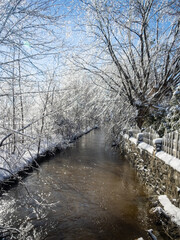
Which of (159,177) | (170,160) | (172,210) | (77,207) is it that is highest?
(170,160)

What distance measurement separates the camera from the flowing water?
Result: 4.33 meters

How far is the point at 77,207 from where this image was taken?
5.49 metres

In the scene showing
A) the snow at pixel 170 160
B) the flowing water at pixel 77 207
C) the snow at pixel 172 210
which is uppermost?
the snow at pixel 170 160

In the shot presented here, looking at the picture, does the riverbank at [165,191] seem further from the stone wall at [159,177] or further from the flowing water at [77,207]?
the flowing water at [77,207]

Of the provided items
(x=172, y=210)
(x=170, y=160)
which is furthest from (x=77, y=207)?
(x=170, y=160)

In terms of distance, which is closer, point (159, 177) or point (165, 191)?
point (165, 191)

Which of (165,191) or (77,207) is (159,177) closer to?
(165,191)

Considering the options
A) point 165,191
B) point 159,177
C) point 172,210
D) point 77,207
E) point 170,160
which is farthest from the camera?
point 159,177

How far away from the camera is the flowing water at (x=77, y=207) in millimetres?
4328

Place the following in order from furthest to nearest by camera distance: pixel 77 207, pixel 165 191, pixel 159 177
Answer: pixel 159 177 < pixel 77 207 < pixel 165 191

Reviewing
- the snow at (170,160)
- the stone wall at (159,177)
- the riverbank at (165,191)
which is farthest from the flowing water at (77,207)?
the snow at (170,160)

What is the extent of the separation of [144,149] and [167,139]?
2.36 meters

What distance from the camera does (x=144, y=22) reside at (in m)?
8.34

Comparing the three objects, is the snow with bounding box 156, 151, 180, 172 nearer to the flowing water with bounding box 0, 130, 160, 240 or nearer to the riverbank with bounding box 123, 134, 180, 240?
the riverbank with bounding box 123, 134, 180, 240
